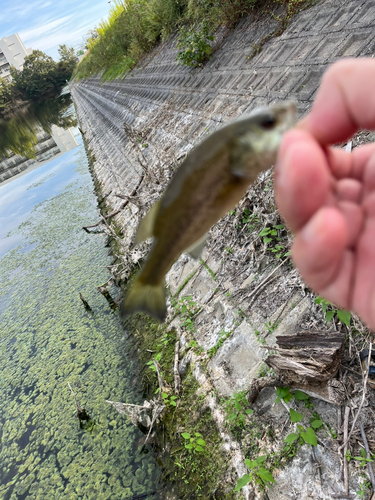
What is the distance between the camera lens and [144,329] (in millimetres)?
5477

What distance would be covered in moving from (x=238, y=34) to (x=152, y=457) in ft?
30.7

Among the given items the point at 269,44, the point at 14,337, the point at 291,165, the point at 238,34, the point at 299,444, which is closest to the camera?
the point at 291,165

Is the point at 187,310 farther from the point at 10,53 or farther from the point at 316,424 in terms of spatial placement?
the point at 10,53

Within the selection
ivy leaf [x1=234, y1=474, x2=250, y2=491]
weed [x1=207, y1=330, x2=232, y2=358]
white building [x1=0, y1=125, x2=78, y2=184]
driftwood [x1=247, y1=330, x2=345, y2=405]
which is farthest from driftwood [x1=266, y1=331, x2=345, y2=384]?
white building [x1=0, y1=125, x2=78, y2=184]

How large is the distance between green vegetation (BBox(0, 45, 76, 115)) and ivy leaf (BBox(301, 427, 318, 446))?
68.1m

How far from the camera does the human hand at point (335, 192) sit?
3.77ft

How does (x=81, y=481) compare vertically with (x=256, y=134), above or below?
below

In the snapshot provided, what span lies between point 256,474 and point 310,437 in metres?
0.57

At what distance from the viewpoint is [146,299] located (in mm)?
2312

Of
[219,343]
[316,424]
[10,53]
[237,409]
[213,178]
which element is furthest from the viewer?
[10,53]

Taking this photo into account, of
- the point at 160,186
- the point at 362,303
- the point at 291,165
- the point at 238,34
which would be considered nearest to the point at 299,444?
the point at 362,303

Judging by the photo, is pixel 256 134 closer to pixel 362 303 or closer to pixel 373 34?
pixel 362 303

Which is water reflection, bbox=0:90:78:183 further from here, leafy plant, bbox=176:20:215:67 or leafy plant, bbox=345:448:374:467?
leafy plant, bbox=345:448:374:467

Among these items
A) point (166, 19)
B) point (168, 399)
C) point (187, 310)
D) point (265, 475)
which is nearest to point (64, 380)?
point (168, 399)
